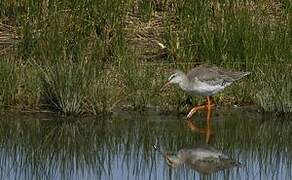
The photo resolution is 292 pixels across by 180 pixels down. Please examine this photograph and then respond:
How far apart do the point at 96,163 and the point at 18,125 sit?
177cm

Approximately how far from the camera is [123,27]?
47.0ft

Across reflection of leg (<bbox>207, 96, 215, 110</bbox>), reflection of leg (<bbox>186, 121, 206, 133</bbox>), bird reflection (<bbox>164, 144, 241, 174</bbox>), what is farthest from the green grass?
bird reflection (<bbox>164, 144, 241, 174</bbox>)

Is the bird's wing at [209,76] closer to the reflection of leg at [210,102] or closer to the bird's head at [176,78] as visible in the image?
the bird's head at [176,78]

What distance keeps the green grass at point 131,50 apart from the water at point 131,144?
0.29m

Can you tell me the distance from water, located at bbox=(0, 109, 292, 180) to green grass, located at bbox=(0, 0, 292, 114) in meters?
0.29

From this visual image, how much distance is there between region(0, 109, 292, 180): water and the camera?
368 inches

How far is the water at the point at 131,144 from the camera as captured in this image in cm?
934

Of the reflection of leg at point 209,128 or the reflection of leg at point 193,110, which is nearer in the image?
the reflection of leg at point 209,128

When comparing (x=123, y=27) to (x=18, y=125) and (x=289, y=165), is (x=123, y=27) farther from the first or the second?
(x=289, y=165)

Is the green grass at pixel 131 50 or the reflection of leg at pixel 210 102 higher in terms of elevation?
the green grass at pixel 131 50

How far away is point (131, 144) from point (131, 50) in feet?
11.7

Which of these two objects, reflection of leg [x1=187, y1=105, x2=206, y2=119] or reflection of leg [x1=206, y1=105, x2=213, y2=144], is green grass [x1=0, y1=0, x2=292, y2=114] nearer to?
reflection of leg [x1=187, y1=105, x2=206, y2=119]

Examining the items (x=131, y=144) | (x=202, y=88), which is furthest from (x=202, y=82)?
(x=131, y=144)

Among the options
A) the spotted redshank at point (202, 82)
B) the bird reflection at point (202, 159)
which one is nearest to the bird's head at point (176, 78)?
the spotted redshank at point (202, 82)
